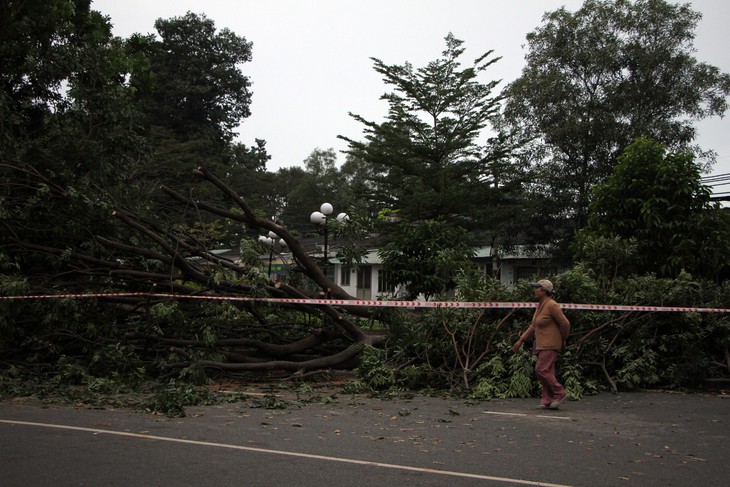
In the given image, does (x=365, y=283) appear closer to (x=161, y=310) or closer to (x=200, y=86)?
(x=200, y=86)

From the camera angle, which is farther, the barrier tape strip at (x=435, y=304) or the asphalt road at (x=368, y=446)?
the barrier tape strip at (x=435, y=304)

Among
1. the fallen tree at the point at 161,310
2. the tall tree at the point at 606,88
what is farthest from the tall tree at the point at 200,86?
the fallen tree at the point at 161,310

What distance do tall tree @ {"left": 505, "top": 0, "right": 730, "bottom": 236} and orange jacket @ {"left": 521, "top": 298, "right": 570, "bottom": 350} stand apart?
20569mm

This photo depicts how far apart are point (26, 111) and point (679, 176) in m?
13.2

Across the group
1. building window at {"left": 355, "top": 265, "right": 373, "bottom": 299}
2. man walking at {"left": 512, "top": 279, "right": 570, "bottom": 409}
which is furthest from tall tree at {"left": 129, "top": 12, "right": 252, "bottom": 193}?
man walking at {"left": 512, "top": 279, "right": 570, "bottom": 409}

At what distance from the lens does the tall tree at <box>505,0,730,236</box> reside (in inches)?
1117

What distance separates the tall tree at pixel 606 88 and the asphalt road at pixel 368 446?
21011 mm

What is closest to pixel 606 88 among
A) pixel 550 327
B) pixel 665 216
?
pixel 665 216

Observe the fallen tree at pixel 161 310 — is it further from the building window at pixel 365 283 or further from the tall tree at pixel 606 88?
the building window at pixel 365 283

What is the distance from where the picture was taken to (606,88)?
95.6ft

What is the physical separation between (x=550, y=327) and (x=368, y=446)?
12.1 ft

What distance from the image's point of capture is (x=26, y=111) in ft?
50.5

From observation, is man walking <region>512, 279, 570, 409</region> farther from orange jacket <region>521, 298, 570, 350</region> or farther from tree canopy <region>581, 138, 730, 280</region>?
tree canopy <region>581, 138, 730, 280</region>

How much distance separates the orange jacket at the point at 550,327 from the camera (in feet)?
30.2
